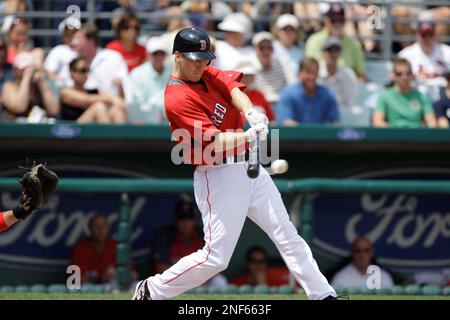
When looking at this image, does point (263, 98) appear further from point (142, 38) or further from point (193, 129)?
point (193, 129)

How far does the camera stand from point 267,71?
9961mm

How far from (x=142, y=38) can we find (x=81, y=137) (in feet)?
7.76

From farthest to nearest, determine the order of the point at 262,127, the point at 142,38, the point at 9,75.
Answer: the point at 142,38, the point at 9,75, the point at 262,127

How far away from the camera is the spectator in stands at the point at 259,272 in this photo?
8.70 metres

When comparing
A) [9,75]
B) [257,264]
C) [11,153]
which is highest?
[9,75]

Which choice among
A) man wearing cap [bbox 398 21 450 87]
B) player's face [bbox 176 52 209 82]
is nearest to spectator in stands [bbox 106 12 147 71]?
man wearing cap [bbox 398 21 450 87]

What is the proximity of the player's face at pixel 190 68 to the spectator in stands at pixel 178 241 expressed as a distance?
105 inches

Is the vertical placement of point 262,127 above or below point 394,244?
above

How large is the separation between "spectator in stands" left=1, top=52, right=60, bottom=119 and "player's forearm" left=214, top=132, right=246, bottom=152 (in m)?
3.58

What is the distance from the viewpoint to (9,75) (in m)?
9.25

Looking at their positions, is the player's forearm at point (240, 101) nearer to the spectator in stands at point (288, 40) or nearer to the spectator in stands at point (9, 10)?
the spectator in stands at point (288, 40)

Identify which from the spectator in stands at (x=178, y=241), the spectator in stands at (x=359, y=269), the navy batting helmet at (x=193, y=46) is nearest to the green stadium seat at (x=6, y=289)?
the spectator in stands at (x=178, y=241)
